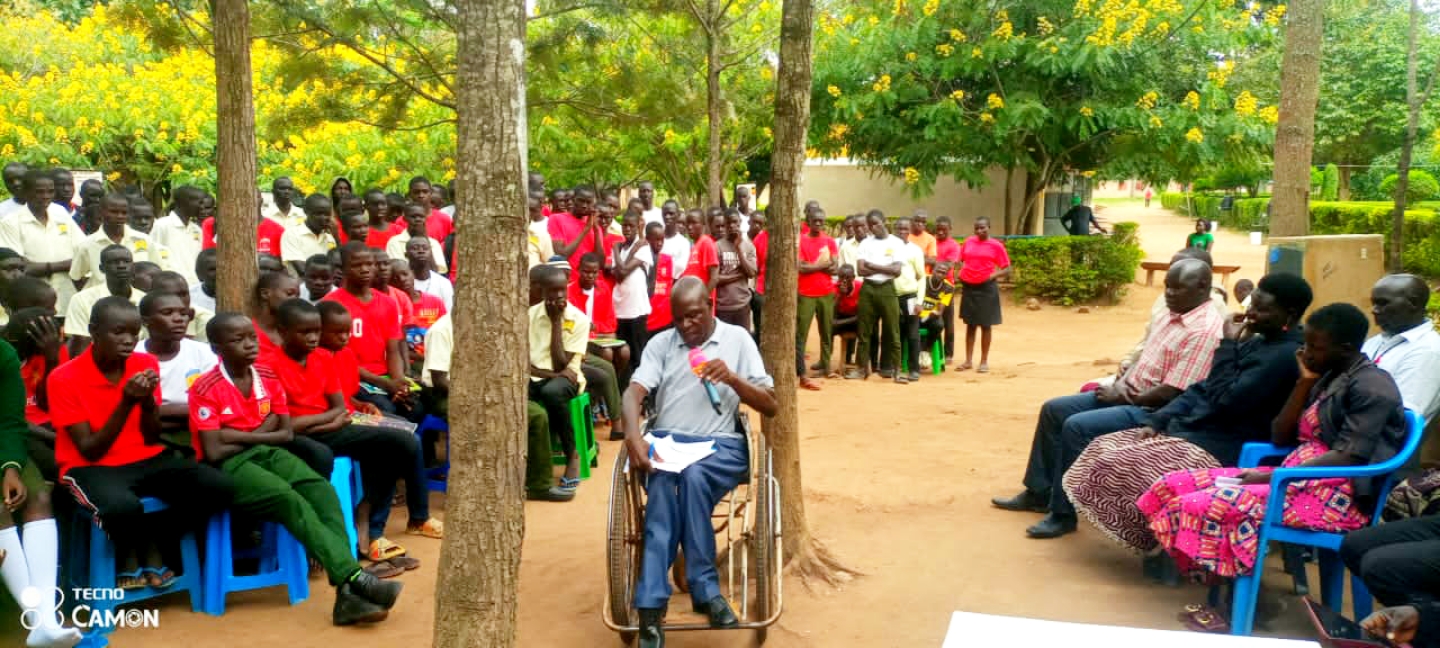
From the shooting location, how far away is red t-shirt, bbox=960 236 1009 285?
37.7 ft

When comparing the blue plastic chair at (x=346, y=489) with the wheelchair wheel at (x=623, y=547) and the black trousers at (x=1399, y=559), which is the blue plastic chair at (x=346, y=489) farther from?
the black trousers at (x=1399, y=559)

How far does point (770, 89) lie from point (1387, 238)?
1183 centimetres

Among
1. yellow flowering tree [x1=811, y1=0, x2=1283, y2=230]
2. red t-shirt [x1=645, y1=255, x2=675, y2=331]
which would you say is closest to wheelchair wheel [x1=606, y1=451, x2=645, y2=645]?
red t-shirt [x1=645, y1=255, x2=675, y2=331]

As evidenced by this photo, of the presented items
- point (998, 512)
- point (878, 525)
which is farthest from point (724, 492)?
point (998, 512)

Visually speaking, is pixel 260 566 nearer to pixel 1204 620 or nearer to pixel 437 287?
pixel 437 287

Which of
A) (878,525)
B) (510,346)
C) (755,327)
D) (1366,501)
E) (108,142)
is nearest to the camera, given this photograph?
(510,346)

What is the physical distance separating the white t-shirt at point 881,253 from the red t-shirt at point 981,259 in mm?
813

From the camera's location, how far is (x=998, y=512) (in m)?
6.67

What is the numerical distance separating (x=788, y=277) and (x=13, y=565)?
3.54 m

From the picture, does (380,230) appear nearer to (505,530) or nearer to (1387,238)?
(505,530)

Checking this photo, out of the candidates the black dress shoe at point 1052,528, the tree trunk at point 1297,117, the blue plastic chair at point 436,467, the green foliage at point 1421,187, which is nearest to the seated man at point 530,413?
the blue plastic chair at point 436,467

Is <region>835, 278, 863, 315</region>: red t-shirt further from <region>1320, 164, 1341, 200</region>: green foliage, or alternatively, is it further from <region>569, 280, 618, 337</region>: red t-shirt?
<region>1320, 164, 1341, 200</region>: green foliage

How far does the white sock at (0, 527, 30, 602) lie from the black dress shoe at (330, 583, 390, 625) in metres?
1.19

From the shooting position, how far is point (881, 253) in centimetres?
1116
